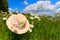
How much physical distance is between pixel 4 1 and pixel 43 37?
20.2 feet

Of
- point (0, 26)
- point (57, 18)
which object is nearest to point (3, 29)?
point (0, 26)

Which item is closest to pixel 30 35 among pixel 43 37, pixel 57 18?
pixel 43 37

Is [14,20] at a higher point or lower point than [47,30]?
higher

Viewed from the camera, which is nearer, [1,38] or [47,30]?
[1,38]

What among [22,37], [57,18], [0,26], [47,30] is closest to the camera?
[22,37]

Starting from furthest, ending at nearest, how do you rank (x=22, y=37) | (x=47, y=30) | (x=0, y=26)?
(x=47, y=30)
(x=0, y=26)
(x=22, y=37)

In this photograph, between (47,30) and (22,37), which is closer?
(22,37)

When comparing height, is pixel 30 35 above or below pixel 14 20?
below

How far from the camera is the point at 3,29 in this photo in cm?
421

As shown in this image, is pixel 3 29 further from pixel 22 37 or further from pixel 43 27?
pixel 43 27

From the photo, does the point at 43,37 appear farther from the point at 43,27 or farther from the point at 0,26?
the point at 0,26

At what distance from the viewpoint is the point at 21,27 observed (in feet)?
12.5

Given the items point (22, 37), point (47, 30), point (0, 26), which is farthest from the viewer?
point (47, 30)

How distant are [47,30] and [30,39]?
765mm
